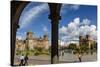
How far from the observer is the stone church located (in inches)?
137

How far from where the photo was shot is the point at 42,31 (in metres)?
3.61

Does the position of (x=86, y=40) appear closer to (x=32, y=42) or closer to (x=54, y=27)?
(x=54, y=27)

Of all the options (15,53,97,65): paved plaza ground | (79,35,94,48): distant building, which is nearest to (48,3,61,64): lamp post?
(15,53,97,65): paved plaza ground

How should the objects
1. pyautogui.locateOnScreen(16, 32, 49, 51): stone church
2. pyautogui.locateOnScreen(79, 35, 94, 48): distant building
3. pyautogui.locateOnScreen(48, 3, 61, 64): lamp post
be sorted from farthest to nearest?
pyautogui.locateOnScreen(79, 35, 94, 48): distant building
pyautogui.locateOnScreen(48, 3, 61, 64): lamp post
pyautogui.locateOnScreen(16, 32, 49, 51): stone church

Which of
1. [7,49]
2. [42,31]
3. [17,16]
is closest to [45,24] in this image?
[42,31]

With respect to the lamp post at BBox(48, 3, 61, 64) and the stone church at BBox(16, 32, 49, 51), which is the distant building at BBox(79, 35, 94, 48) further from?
the stone church at BBox(16, 32, 49, 51)

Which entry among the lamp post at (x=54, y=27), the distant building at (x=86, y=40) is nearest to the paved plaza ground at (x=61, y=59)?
the lamp post at (x=54, y=27)

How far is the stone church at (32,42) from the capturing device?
3488mm

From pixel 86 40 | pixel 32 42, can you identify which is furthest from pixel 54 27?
pixel 86 40

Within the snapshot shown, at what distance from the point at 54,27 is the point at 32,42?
0.41 metres

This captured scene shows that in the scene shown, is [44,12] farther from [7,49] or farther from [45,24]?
[7,49]

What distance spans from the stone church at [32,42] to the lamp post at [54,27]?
0.11 metres

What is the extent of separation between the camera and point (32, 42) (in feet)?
11.7

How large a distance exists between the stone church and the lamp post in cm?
11
